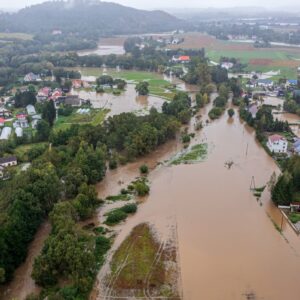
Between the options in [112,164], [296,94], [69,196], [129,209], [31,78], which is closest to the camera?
[129,209]

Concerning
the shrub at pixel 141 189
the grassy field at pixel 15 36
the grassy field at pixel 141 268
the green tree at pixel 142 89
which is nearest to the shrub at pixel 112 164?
the shrub at pixel 141 189

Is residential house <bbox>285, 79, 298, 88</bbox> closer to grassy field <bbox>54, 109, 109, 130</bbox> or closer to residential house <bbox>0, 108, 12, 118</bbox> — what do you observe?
grassy field <bbox>54, 109, 109, 130</bbox>

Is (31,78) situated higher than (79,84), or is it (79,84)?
(31,78)

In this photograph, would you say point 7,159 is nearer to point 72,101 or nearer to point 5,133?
point 5,133

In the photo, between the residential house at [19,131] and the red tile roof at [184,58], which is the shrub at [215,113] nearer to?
the residential house at [19,131]

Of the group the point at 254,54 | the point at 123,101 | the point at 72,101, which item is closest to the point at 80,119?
the point at 72,101

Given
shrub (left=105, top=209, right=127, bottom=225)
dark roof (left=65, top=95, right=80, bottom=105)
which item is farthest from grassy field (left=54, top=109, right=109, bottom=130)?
shrub (left=105, top=209, right=127, bottom=225)

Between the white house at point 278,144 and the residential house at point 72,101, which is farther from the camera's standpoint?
the residential house at point 72,101
